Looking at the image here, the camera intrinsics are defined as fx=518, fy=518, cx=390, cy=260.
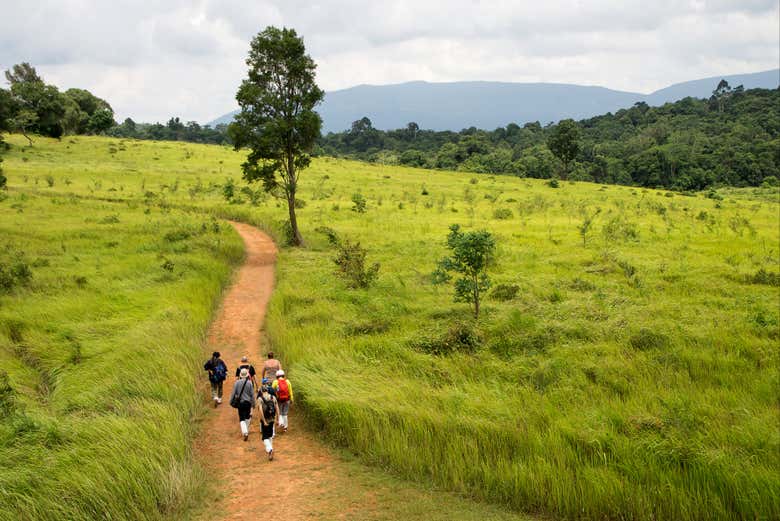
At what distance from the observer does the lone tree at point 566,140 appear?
72.5 meters

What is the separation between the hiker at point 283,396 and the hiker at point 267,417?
57 centimetres

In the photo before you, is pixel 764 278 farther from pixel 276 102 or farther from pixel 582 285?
pixel 276 102

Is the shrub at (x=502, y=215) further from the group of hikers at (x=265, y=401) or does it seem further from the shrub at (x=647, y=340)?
the group of hikers at (x=265, y=401)

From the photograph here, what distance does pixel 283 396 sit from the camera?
11.1 metres

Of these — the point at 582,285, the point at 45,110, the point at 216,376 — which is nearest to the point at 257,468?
the point at 216,376

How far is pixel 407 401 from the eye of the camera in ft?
35.5

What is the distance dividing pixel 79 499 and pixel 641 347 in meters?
13.2

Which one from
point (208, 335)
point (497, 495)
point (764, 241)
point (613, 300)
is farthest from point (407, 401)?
point (764, 241)

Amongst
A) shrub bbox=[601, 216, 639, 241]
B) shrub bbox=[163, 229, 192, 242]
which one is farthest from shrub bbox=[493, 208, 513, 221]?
shrub bbox=[163, 229, 192, 242]

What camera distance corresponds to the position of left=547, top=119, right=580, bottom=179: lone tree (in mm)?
72500

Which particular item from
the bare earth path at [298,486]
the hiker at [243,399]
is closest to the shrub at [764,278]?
the bare earth path at [298,486]

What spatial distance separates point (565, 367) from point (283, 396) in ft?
22.2

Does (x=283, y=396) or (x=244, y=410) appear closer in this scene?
(x=244, y=410)

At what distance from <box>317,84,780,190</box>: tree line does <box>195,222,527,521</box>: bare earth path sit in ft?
209
